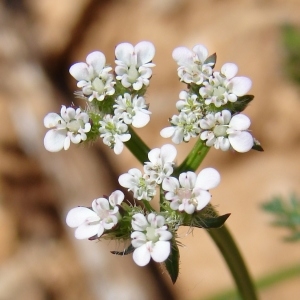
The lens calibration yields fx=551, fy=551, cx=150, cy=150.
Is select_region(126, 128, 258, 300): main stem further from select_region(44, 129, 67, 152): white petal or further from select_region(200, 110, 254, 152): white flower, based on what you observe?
select_region(44, 129, 67, 152): white petal

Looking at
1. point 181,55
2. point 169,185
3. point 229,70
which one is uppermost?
point 181,55

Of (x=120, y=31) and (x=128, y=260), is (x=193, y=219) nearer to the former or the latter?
(x=128, y=260)

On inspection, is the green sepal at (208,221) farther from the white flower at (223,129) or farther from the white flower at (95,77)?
the white flower at (95,77)

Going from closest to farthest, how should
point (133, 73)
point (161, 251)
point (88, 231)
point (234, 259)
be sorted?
point (161, 251) → point (88, 231) → point (133, 73) → point (234, 259)

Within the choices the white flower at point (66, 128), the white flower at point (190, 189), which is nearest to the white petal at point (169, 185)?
the white flower at point (190, 189)

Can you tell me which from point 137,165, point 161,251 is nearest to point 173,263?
point 161,251

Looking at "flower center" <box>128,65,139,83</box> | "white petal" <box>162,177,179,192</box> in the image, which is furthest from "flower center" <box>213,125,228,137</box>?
"flower center" <box>128,65,139,83</box>

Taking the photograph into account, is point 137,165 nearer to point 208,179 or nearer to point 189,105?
point 189,105
